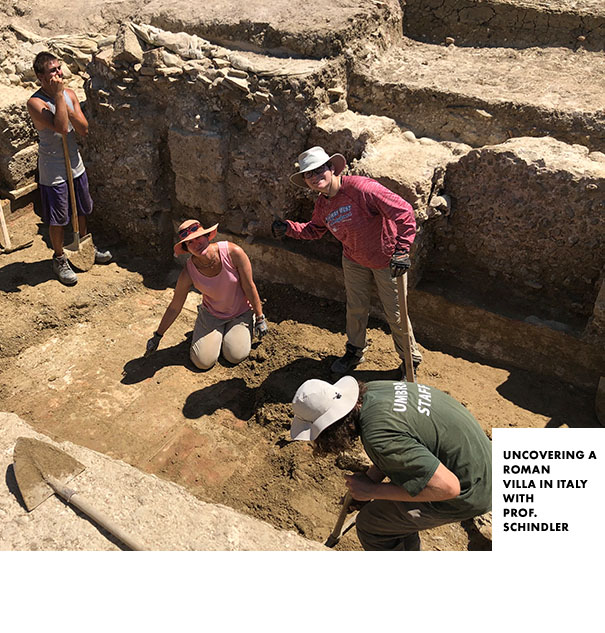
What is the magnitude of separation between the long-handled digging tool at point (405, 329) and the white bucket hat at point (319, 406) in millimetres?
1846

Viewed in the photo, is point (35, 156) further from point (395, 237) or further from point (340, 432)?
point (340, 432)

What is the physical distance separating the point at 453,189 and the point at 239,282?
2.00 meters

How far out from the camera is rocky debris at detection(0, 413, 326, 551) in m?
3.45

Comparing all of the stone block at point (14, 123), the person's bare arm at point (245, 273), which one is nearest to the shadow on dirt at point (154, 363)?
the person's bare arm at point (245, 273)

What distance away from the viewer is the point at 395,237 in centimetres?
468

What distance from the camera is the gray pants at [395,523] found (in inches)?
133

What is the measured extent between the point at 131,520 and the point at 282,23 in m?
4.90

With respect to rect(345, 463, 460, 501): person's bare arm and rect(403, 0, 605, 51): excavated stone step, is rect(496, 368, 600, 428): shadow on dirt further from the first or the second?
rect(403, 0, 605, 51): excavated stone step

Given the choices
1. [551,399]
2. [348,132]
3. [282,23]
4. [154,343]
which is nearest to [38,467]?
[154,343]

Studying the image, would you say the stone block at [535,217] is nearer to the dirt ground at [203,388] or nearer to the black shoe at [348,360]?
the dirt ground at [203,388]

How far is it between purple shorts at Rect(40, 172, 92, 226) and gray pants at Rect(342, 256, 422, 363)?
286 centimetres

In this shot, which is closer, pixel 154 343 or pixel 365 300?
pixel 365 300

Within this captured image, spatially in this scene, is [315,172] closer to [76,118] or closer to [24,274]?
[76,118]

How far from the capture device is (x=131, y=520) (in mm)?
3576
